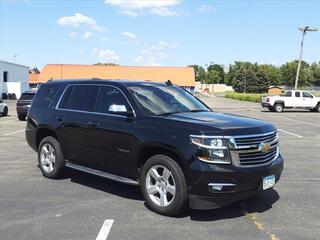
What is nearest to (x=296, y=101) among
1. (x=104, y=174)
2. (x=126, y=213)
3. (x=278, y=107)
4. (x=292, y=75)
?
(x=278, y=107)

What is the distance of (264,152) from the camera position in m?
6.24

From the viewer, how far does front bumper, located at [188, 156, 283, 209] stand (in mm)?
5777

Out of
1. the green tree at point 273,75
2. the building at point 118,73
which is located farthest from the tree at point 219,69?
the building at point 118,73

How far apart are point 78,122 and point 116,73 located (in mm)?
90183

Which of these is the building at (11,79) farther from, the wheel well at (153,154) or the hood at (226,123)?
the hood at (226,123)

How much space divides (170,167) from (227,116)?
4.49ft

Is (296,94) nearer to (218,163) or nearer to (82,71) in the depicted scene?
(218,163)

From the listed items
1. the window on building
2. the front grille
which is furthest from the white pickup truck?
the window on building

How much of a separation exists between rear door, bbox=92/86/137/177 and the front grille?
1576 millimetres

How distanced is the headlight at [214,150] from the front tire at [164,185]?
17.2 inches

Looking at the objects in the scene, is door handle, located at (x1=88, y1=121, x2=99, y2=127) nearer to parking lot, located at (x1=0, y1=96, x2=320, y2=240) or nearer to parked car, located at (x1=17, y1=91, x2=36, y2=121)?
parking lot, located at (x1=0, y1=96, x2=320, y2=240)

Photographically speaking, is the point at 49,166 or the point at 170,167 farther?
the point at 49,166

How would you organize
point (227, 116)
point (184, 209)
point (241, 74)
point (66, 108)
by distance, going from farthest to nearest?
point (241, 74)
point (66, 108)
point (227, 116)
point (184, 209)

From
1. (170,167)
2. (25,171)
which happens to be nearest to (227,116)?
(170,167)
